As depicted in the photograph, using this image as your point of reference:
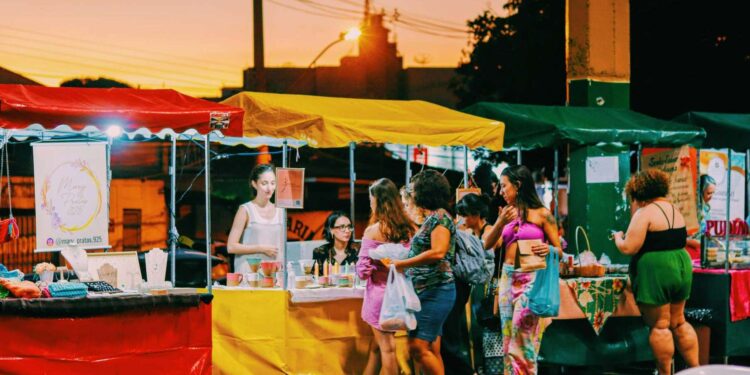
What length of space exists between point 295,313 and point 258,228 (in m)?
1.00

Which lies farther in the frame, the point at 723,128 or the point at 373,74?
the point at 373,74

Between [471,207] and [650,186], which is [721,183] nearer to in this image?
[650,186]

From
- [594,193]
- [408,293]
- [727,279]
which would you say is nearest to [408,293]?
[408,293]

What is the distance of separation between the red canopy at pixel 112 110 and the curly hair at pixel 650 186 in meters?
3.47

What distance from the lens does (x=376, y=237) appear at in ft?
24.8

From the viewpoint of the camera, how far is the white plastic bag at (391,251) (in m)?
7.31

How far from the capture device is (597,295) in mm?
8867

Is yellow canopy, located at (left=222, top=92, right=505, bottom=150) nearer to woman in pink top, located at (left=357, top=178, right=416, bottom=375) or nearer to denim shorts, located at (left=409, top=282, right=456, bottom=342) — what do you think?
woman in pink top, located at (left=357, top=178, right=416, bottom=375)

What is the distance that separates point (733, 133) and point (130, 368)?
6576 millimetres

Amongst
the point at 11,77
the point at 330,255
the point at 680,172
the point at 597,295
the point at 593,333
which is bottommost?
the point at 593,333

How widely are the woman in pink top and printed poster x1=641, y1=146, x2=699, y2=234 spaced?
15.1 feet

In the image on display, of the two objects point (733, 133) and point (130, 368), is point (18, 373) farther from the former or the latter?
point (733, 133)

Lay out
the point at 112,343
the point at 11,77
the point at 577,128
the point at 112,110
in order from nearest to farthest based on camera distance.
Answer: the point at 112,110
the point at 112,343
the point at 577,128
the point at 11,77

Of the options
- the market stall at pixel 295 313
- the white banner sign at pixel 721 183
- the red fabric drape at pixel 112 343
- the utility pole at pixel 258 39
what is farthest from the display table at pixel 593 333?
the utility pole at pixel 258 39
